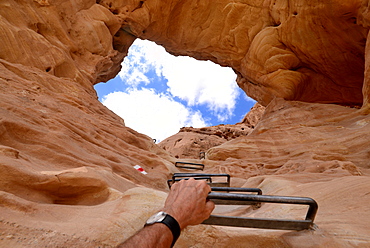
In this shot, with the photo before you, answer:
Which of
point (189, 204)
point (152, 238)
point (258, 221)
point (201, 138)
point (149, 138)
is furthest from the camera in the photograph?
point (201, 138)

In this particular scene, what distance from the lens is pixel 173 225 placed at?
1210 millimetres

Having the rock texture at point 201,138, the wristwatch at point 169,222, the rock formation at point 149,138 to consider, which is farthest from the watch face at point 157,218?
the rock texture at point 201,138

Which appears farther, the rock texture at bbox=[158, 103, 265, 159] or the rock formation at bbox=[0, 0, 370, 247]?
the rock texture at bbox=[158, 103, 265, 159]

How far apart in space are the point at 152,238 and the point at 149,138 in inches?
306

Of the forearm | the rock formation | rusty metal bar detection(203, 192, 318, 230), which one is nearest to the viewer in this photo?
the forearm

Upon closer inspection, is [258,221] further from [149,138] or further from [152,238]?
[149,138]

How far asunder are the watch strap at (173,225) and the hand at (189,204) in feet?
0.09

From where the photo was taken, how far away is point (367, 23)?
24.6ft

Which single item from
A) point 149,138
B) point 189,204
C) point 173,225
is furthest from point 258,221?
point 149,138

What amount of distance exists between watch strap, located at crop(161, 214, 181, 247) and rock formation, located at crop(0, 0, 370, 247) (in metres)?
0.34

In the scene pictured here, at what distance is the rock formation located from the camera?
156 centimetres

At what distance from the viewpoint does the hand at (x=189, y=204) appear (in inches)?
50.5

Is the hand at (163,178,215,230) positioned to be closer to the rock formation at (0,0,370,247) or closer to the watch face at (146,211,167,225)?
the watch face at (146,211,167,225)

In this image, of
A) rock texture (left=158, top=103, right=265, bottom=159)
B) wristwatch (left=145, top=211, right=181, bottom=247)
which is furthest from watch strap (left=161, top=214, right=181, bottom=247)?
rock texture (left=158, top=103, right=265, bottom=159)
